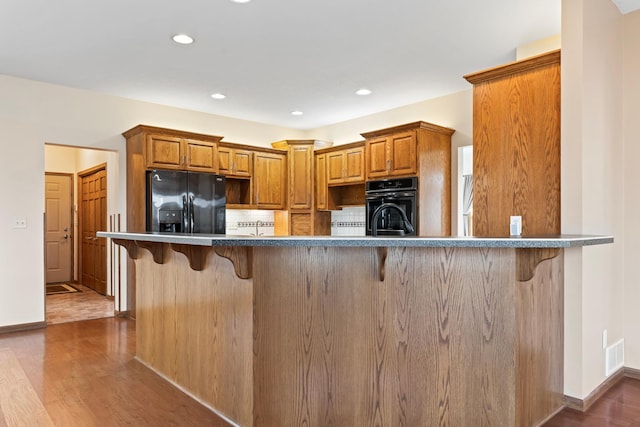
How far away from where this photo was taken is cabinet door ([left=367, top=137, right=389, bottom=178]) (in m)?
5.35

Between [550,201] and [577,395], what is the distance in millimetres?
1267

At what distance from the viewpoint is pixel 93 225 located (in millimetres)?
7477

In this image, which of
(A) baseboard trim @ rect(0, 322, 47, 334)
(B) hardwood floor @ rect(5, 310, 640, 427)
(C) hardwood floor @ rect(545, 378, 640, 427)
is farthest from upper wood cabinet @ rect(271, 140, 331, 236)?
(C) hardwood floor @ rect(545, 378, 640, 427)

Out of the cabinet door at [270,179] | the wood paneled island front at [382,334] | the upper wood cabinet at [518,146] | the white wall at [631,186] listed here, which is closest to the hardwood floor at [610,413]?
the wood paneled island front at [382,334]

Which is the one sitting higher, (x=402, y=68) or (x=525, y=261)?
(x=402, y=68)

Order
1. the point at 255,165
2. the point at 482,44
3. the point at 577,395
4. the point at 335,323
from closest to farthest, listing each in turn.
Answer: the point at 335,323 < the point at 577,395 < the point at 482,44 < the point at 255,165

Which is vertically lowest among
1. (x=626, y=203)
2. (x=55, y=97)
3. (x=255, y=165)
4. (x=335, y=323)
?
(x=335, y=323)

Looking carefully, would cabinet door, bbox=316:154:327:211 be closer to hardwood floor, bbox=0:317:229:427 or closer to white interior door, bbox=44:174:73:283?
hardwood floor, bbox=0:317:229:427

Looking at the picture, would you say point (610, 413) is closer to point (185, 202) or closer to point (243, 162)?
point (185, 202)

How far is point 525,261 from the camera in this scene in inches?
80.7

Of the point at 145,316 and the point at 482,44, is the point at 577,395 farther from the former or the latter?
the point at 145,316

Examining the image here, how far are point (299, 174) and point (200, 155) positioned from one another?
1.68m

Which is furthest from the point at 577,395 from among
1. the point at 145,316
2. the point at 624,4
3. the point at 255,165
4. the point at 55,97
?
the point at 55,97

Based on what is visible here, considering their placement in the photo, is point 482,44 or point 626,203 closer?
point 626,203
